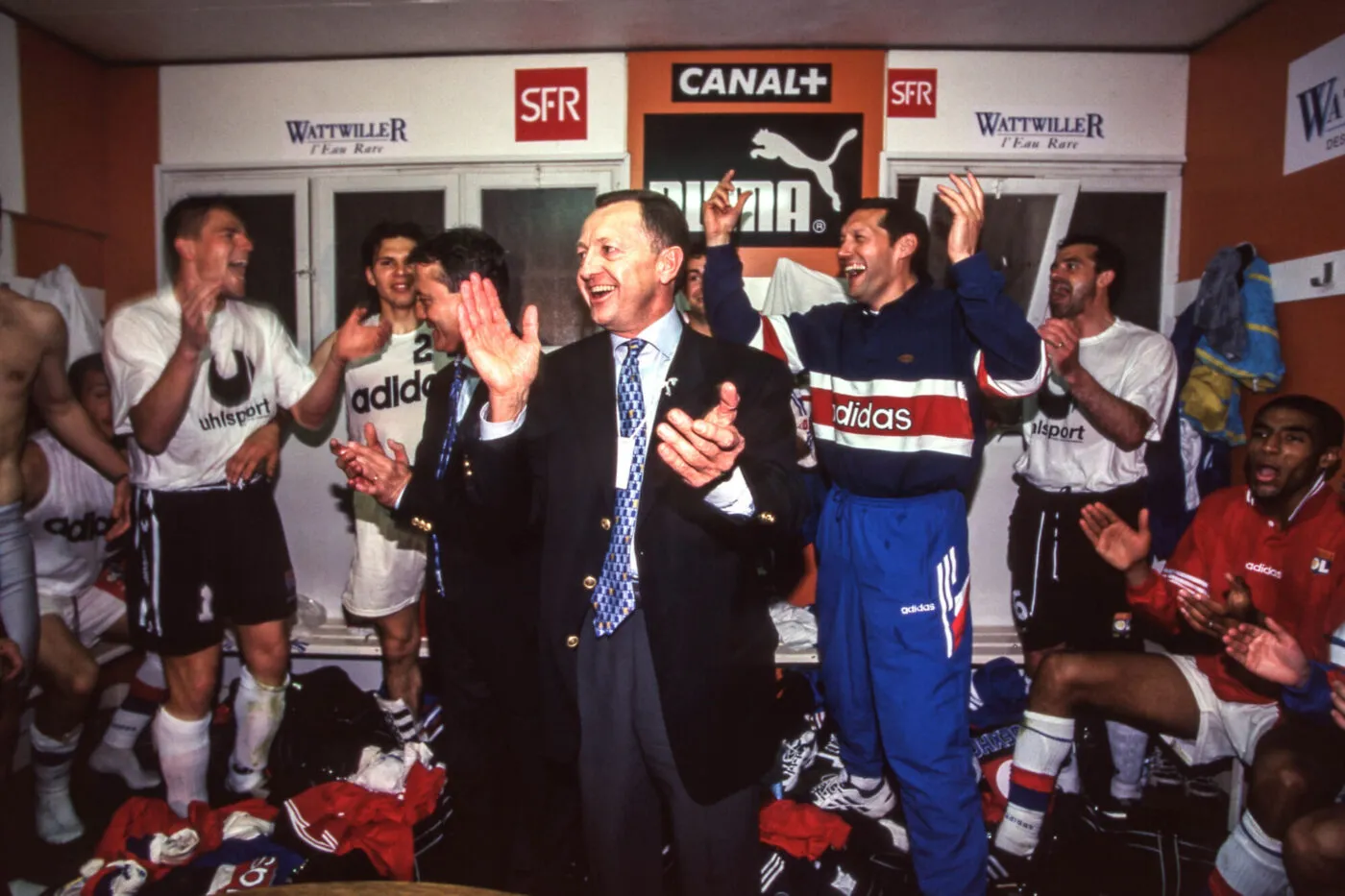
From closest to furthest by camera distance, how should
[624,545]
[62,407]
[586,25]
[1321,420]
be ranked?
[624,545], [1321,420], [62,407], [586,25]

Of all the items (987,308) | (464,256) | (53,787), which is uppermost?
(464,256)

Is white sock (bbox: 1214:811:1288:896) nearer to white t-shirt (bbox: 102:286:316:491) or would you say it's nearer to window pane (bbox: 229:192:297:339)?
white t-shirt (bbox: 102:286:316:491)

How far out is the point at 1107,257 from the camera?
11.5 ft

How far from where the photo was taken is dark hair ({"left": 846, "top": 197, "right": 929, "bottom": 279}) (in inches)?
109

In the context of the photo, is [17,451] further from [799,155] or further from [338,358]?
[799,155]

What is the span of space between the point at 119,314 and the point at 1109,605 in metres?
3.95

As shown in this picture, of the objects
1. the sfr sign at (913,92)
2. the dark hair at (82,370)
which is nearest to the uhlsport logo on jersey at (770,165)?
the sfr sign at (913,92)

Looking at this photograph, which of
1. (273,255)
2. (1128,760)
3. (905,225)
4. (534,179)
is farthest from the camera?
(273,255)

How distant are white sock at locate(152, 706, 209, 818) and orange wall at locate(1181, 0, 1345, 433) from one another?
4328mm

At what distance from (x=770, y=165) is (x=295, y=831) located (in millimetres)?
3403

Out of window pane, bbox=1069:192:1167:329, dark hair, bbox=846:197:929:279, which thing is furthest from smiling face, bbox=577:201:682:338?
window pane, bbox=1069:192:1167:329

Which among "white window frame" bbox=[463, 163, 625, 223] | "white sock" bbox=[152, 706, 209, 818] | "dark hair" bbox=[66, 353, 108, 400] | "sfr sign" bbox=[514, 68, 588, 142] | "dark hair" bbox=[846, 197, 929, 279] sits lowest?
"white sock" bbox=[152, 706, 209, 818]

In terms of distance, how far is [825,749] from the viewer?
3342 mm

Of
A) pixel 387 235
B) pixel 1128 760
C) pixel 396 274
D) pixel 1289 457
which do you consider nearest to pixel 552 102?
pixel 387 235
